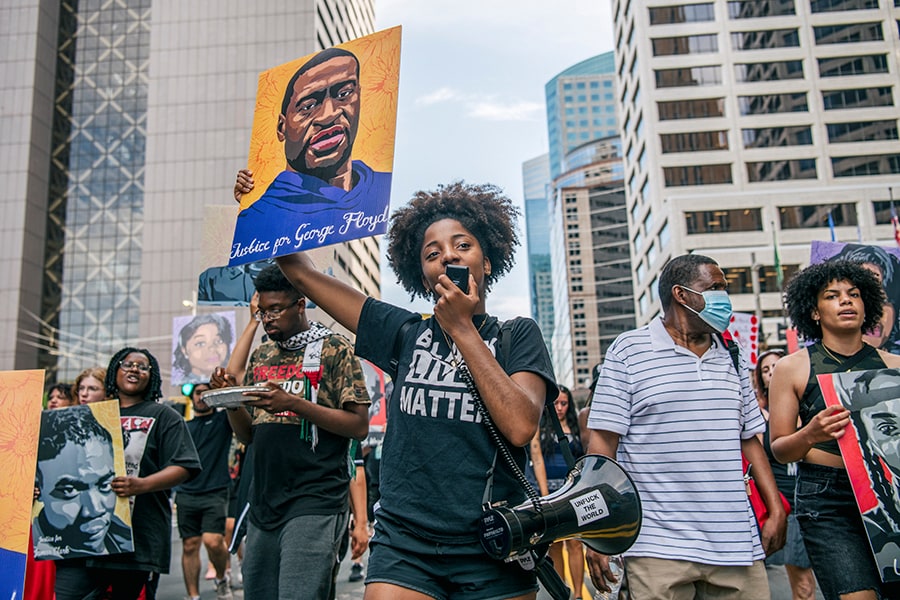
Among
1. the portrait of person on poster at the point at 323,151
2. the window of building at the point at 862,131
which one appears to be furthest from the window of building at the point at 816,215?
the portrait of person on poster at the point at 323,151

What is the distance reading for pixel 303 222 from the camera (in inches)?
118

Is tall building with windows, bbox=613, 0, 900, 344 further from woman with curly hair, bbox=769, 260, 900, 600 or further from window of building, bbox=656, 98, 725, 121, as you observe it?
woman with curly hair, bbox=769, 260, 900, 600

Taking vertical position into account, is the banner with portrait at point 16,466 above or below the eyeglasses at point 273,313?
below

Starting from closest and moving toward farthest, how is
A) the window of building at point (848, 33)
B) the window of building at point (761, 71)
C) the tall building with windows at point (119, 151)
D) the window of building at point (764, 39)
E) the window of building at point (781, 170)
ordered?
the window of building at point (781, 170) < the window of building at point (848, 33) < the window of building at point (761, 71) < the window of building at point (764, 39) < the tall building with windows at point (119, 151)

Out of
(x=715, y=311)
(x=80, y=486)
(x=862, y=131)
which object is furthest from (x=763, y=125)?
(x=80, y=486)

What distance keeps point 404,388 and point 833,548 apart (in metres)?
2.21

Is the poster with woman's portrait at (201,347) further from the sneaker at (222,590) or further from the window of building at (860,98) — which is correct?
the window of building at (860,98)

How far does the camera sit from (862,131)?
57094 millimetres

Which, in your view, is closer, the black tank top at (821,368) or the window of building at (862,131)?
the black tank top at (821,368)

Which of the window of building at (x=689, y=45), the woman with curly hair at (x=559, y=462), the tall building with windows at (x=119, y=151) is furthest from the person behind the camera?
the tall building with windows at (x=119, y=151)

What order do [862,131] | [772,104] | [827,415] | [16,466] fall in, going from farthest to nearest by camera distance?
[772,104] → [862,131] → [16,466] → [827,415]

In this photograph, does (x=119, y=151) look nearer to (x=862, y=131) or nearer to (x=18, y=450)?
(x=862, y=131)

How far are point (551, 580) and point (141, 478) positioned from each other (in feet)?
9.04

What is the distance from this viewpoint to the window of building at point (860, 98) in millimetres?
57531
